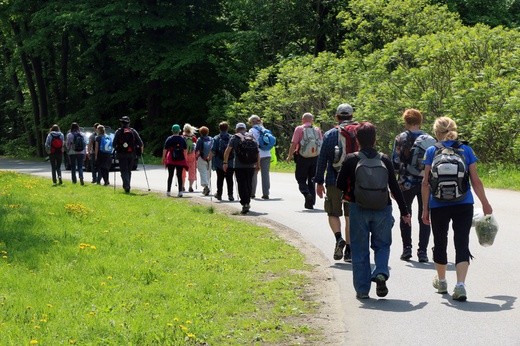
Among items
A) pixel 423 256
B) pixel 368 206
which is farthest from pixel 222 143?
pixel 368 206

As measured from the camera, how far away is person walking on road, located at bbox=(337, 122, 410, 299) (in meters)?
9.09

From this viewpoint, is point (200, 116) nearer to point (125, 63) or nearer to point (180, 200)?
point (125, 63)

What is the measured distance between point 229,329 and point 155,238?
5844mm

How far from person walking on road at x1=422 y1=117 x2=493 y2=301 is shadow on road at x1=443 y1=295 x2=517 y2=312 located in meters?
0.10

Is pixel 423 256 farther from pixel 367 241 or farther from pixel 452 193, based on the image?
pixel 452 193

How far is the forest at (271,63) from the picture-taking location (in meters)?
26.4

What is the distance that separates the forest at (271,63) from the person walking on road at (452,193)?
1446cm

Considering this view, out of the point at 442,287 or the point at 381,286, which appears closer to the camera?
the point at 381,286

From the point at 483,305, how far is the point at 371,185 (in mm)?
1503

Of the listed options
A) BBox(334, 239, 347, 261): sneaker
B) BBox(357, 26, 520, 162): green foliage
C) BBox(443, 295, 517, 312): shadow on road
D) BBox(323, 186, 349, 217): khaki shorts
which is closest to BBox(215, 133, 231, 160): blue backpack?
BBox(357, 26, 520, 162): green foliage

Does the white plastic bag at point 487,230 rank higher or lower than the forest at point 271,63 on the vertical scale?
lower

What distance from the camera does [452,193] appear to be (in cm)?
887

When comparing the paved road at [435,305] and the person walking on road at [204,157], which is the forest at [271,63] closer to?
the person walking on road at [204,157]

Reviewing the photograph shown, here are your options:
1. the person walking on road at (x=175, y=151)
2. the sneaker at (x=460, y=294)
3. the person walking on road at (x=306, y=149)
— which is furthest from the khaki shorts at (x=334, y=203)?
the person walking on road at (x=175, y=151)
